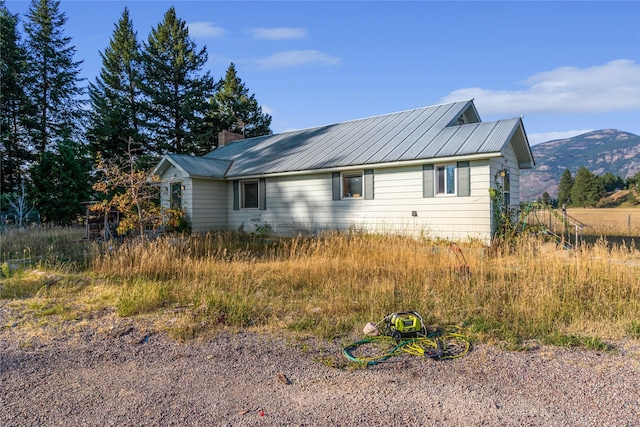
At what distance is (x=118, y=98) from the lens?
28484mm

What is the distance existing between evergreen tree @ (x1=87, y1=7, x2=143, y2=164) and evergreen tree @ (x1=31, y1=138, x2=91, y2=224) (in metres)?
5.48

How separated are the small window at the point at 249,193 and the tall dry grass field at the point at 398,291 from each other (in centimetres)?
817

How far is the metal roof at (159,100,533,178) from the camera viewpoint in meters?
11.3

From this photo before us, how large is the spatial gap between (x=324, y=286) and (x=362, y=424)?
3.62 meters

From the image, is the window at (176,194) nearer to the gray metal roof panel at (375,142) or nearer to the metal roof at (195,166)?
the metal roof at (195,166)

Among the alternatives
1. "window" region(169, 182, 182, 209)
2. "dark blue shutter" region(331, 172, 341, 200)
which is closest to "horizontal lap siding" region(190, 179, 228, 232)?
"window" region(169, 182, 182, 209)

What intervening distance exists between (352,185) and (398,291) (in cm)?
801

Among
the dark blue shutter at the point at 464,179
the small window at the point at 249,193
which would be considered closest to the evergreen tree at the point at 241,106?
the small window at the point at 249,193

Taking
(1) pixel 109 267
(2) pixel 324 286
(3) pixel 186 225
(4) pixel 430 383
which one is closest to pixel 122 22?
(3) pixel 186 225

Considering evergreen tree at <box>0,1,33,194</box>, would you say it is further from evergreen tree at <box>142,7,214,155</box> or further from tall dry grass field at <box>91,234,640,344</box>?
tall dry grass field at <box>91,234,640,344</box>

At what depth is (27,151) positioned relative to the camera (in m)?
24.9

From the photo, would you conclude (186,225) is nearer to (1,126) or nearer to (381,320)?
(381,320)

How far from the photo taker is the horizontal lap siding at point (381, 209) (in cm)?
1092

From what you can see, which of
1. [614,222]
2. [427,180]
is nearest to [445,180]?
[427,180]
